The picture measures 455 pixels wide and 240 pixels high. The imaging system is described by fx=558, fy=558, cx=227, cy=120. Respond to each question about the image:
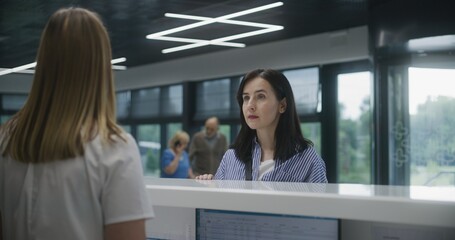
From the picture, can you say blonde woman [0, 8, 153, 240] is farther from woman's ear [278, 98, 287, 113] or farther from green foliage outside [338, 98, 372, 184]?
green foliage outside [338, 98, 372, 184]

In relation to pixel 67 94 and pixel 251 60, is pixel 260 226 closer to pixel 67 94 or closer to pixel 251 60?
pixel 67 94

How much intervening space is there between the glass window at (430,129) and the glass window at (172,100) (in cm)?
541

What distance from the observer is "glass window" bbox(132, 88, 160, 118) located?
10.6 m

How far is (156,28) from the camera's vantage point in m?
6.79

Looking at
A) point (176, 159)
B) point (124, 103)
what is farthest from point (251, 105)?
point (124, 103)

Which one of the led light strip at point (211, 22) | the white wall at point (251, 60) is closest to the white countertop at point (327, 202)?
the led light strip at point (211, 22)

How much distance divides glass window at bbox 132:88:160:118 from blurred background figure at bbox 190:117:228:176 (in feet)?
11.2

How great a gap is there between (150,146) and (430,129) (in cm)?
655

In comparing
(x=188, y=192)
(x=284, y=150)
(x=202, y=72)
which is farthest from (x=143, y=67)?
(x=188, y=192)

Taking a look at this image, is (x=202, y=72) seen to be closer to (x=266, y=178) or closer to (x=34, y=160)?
(x=266, y=178)

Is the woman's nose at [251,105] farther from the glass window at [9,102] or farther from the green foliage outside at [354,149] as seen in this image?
the glass window at [9,102]

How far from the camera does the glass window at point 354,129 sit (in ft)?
23.6

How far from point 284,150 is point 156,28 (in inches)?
193

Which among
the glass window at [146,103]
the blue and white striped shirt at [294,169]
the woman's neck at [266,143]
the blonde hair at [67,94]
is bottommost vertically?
the blue and white striped shirt at [294,169]
